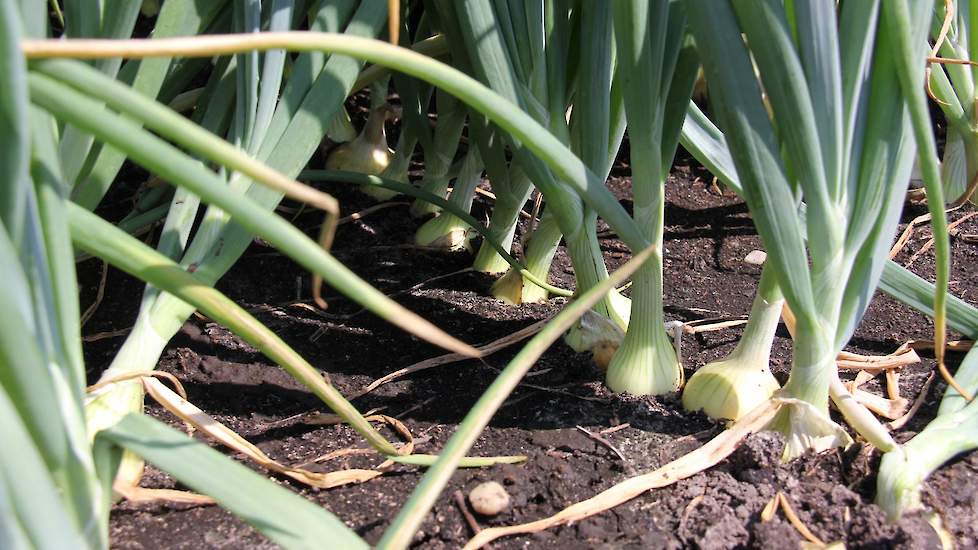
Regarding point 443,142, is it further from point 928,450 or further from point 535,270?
point 928,450

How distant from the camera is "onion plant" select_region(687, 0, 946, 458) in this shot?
2.48 ft

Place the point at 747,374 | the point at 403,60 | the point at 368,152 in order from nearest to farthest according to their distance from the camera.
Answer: the point at 403,60 → the point at 747,374 → the point at 368,152

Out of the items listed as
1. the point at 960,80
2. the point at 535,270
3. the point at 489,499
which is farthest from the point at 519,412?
the point at 960,80

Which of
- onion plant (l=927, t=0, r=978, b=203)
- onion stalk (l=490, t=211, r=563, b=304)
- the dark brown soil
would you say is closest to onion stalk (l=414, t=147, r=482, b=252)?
the dark brown soil

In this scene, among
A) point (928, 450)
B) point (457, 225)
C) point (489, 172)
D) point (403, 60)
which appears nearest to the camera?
point (403, 60)

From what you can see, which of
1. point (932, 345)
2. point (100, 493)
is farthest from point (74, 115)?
point (932, 345)

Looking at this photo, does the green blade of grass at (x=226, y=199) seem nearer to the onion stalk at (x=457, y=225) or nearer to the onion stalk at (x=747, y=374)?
the onion stalk at (x=747, y=374)

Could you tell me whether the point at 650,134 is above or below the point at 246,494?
above

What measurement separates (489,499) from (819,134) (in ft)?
1.55

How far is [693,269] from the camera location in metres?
1.48

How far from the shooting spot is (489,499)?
0.86 metres

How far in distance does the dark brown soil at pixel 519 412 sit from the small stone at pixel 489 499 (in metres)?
0.02

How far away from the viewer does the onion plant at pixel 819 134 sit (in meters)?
0.75

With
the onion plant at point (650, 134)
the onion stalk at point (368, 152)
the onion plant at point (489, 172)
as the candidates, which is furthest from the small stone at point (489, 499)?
the onion stalk at point (368, 152)
